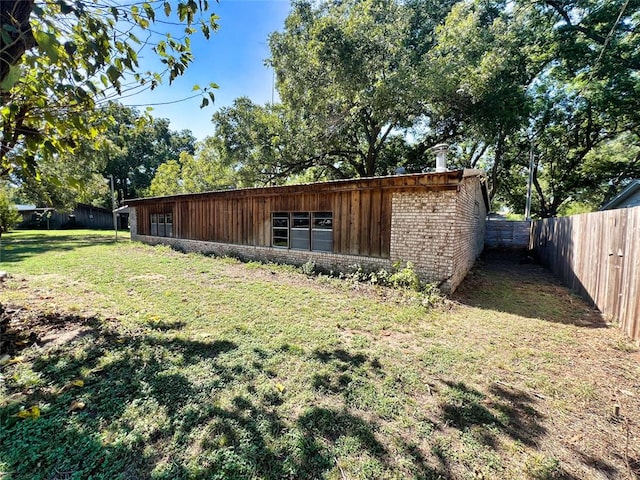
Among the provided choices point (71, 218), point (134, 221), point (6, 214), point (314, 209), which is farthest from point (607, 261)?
point (71, 218)

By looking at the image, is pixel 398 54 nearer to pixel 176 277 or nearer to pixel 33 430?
pixel 176 277

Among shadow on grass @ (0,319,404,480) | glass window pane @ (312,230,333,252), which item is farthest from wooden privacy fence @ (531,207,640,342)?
glass window pane @ (312,230,333,252)

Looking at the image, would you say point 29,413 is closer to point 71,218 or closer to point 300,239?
point 300,239

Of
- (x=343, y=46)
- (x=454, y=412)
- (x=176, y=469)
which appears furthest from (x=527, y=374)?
(x=343, y=46)

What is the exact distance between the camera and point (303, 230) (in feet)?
29.5

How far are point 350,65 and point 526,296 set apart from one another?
433 inches

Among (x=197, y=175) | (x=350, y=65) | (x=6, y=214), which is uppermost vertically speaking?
(x=350, y=65)

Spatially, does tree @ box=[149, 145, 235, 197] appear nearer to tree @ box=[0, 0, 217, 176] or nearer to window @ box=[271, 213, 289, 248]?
window @ box=[271, 213, 289, 248]

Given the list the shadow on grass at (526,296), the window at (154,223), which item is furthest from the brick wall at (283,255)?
the shadow on grass at (526,296)

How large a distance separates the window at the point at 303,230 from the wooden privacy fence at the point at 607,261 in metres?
5.93

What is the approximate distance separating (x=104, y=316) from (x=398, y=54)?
1454 cm

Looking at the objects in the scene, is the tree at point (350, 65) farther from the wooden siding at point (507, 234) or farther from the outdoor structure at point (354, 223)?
the wooden siding at point (507, 234)

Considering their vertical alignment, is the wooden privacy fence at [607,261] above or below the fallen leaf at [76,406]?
above

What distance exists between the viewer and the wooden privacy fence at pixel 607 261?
4.13 metres
